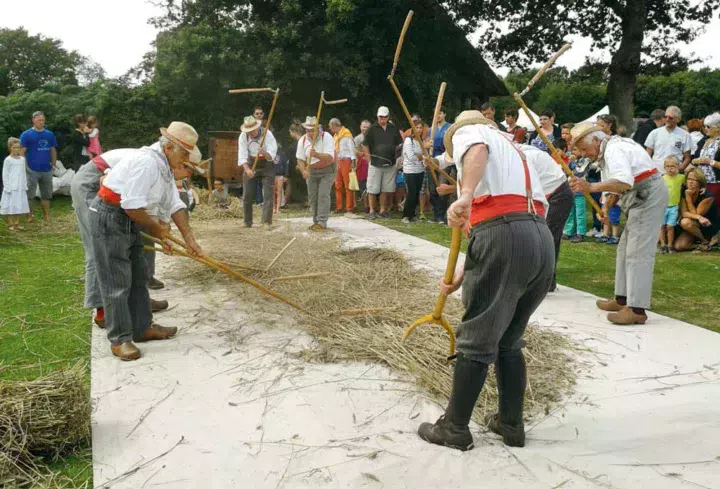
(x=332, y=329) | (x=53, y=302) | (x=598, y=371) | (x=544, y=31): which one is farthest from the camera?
(x=544, y=31)

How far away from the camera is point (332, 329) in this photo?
4.36 m

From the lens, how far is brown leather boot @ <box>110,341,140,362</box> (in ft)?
12.7

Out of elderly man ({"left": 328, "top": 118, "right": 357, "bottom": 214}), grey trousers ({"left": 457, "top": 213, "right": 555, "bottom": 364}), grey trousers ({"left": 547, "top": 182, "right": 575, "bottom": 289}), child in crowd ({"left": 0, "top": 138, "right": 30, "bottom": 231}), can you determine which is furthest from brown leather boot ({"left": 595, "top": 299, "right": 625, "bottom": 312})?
child in crowd ({"left": 0, "top": 138, "right": 30, "bottom": 231})

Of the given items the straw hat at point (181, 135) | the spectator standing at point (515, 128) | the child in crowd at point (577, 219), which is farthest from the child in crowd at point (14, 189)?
the child in crowd at point (577, 219)

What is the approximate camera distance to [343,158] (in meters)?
11.9

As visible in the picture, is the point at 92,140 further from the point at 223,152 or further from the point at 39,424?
the point at 39,424

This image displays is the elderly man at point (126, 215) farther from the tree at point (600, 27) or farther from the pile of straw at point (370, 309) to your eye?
the tree at point (600, 27)

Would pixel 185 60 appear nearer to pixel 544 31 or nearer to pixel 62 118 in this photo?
pixel 62 118

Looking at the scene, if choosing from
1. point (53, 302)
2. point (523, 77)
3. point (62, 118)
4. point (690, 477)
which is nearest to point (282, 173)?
point (62, 118)

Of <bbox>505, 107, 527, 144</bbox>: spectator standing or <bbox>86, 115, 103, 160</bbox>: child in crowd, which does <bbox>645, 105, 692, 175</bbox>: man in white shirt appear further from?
<bbox>86, 115, 103, 160</bbox>: child in crowd

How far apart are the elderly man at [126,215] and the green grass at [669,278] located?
13.3ft

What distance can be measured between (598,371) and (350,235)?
5.51m

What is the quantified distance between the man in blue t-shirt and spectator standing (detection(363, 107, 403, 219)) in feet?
18.3

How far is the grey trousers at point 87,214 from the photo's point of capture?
443 centimetres
